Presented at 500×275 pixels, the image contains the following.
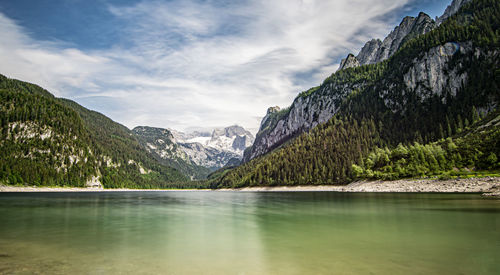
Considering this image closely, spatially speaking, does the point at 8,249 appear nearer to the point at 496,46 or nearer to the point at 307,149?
the point at 307,149

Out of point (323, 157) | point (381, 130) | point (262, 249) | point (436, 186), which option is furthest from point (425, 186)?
point (381, 130)

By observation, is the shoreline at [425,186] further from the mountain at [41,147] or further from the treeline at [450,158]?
the mountain at [41,147]

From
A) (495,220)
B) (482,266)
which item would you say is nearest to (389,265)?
(482,266)

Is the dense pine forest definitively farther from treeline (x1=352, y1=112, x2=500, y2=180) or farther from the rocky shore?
the rocky shore

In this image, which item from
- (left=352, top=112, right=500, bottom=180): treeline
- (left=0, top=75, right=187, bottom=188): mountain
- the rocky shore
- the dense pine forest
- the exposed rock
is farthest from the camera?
the exposed rock

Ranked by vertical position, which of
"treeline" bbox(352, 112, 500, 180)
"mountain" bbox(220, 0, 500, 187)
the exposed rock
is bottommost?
the exposed rock

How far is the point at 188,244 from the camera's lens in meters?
19.2

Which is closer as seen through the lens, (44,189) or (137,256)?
(137,256)

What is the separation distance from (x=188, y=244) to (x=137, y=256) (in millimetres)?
4463

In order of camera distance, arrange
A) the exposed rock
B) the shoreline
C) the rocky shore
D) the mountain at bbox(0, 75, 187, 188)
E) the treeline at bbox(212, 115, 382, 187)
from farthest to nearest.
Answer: the exposed rock < the mountain at bbox(0, 75, 187, 188) < the treeline at bbox(212, 115, 382, 187) < the shoreline < the rocky shore

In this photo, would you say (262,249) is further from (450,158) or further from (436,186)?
(450,158)

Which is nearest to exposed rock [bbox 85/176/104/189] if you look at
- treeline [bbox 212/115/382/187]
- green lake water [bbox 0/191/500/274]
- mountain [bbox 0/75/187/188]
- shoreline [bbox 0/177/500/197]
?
mountain [bbox 0/75/187/188]

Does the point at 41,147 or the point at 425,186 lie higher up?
the point at 41,147

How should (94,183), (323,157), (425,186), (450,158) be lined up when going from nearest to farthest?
(425,186) → (450,158) → (323,157) → (94,183)
